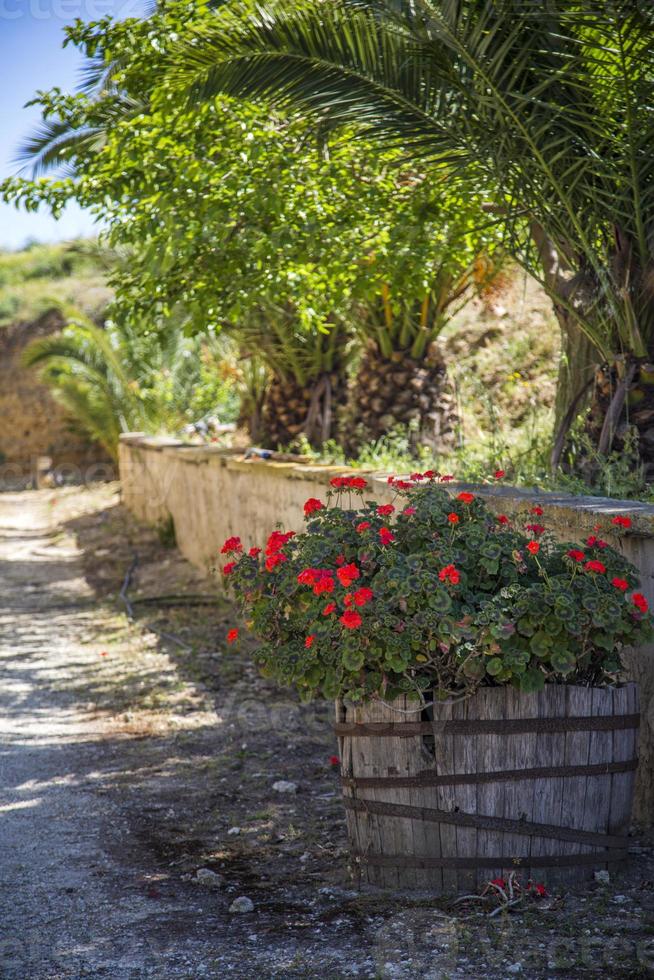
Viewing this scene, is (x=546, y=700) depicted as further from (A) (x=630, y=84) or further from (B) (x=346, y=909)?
(A) (x=630, y=84)

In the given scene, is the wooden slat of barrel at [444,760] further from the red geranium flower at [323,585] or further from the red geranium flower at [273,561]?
the red geranium flower at [273,561]

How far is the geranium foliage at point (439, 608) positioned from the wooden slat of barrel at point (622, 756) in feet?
0.30

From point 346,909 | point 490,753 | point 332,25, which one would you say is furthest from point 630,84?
point 346,909

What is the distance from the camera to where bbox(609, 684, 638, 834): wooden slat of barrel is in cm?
323

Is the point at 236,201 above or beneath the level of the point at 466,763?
above

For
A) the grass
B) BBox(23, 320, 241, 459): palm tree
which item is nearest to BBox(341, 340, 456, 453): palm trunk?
BBox(23, 320, 241, 459): palm tree

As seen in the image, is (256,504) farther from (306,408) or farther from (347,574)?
(347,574)

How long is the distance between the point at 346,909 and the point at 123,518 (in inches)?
447

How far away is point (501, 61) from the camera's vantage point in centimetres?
489

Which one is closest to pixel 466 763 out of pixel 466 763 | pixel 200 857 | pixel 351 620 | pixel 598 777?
pixel 466 763

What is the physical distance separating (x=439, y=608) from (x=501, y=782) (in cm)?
58

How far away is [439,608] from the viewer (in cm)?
308

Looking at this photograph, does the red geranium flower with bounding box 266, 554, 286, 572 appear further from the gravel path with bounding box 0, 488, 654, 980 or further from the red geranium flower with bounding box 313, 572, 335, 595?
the gravel path with bounding box 0, 488, 654, 980

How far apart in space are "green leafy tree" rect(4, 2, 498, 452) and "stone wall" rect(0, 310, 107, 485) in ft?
48.5
